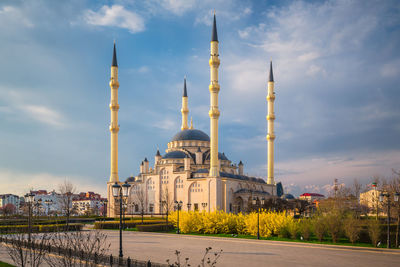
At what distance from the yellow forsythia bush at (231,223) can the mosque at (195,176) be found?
1876 cm

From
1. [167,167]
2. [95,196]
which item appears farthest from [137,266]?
[95,196]

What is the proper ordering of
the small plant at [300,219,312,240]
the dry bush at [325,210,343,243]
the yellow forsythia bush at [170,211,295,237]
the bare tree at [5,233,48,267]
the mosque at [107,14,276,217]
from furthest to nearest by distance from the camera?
1. the mosque at [107,14,276,217]
2. the yellow forsythia bush at [170,211,295,237]
3. the small plant at [300,219,312,240]
4. the dry bush at [325,210,343,243]
5. the bare tree at [5,233,48,267]

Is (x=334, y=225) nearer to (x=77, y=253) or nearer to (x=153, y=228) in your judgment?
(x=77, y=253)

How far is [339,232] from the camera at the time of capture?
78.7 ft

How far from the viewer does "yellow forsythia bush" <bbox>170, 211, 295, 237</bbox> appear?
2659cm

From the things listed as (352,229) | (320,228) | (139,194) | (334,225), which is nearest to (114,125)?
(139,194)

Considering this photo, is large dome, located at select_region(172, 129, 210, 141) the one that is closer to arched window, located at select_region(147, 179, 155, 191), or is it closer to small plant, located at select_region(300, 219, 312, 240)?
arched window, located at select_region(147, 179, 155, 191)

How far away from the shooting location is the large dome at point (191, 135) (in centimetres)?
7062

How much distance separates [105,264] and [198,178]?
41.9 meters

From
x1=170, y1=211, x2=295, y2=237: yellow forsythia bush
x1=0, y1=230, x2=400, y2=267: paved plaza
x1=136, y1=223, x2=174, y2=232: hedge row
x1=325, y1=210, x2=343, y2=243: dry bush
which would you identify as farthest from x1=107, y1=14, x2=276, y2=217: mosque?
x1=0, y1=230, x2=400, y2=267: paved plaza

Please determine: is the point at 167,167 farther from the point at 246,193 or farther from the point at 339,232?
the point at 339,232

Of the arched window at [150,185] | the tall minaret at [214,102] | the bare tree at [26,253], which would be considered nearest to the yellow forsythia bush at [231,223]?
the bare tree at [26,253]

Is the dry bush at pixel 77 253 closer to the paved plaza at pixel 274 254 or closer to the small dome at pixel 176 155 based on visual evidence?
the paved plaza at pixel 274 254

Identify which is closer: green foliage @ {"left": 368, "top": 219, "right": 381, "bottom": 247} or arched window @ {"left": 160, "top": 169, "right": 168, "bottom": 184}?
green foliage @ {"left": 368, "top": 219, "right": 381, "bottom": 247}
